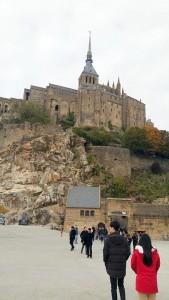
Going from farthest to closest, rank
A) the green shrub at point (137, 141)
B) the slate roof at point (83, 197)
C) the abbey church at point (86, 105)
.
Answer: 1. the abbey church at point (86, 105)
2. the green shrub at point (137, 141)
3. the slate roof at point (83, 197)

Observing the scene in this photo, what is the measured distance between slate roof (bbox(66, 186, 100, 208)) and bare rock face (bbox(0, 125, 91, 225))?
2.35 m

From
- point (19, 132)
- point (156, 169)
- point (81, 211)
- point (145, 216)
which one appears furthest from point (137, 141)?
point (81, 211)

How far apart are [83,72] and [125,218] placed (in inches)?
2719

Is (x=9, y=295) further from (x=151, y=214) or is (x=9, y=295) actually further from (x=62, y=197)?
(x=62, y=197)

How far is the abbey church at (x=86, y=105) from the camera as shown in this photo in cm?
9081

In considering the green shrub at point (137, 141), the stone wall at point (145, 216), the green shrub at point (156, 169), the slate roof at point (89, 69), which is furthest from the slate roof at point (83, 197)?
the slate roof at point (89, 69)

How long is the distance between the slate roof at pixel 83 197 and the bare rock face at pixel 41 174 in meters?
2.35

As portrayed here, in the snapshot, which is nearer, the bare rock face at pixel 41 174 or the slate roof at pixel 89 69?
the bare rock face at pixel 41 174

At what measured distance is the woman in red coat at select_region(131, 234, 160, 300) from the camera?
6.20m

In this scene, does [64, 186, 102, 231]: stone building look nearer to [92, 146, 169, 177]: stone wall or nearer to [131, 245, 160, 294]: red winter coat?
[92, 146, 169, 177]: stone wall

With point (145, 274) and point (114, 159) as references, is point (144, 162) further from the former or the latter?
point (145, 274)

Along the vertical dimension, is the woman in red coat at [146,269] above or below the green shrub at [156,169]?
below

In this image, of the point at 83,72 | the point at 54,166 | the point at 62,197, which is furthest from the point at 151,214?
the point at 83,72

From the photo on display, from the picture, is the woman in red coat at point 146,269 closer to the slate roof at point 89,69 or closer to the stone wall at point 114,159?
the stone wall at point 114,159
